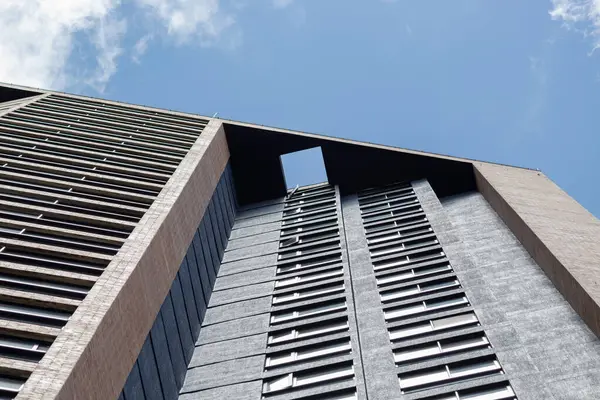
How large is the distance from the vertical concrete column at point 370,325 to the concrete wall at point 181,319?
805 cm

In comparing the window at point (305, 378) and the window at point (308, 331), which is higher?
the window at point (308, 331)

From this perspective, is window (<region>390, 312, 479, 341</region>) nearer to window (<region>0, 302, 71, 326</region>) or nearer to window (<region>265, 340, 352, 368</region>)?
window (<region>265, 340, 352, 368</region>)

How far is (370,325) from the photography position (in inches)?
1214

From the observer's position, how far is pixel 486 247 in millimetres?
36938

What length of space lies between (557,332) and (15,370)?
64.2ft

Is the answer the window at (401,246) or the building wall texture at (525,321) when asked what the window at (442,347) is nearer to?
the building wall texture at (525,321)

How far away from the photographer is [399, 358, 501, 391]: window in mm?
25938

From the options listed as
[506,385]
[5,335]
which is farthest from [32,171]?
[506,385]

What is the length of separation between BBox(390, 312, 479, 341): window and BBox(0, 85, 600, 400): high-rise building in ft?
0.29

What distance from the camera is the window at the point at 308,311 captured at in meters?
33.3

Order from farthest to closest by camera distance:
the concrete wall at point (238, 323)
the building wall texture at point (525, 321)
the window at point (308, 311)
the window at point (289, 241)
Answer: the window at point (289, 241) → the window at point (308, 311) → the concrete wall at point (238, 323) → the building wall texture at point (525, 321)

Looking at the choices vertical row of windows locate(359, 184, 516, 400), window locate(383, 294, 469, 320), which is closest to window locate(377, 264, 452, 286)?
vertical row of windows locate(359, 184, 516, 400)

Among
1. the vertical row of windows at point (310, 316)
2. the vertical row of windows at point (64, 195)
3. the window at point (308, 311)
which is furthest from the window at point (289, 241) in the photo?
the window at point (308, 311)

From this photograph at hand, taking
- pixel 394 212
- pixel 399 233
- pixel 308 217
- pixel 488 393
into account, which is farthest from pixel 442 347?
pixel 308 217
